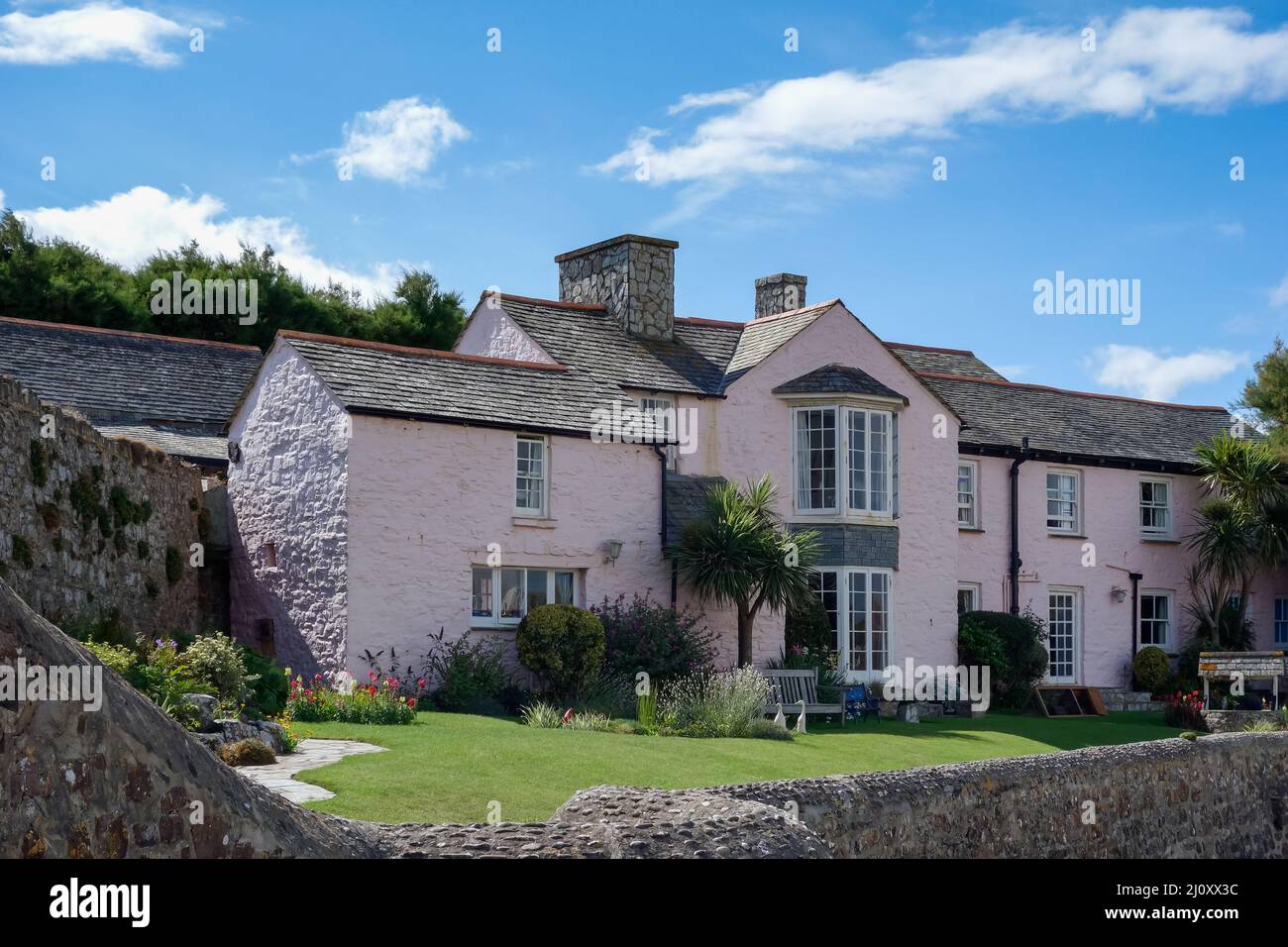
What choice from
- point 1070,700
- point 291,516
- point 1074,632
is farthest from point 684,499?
point 1074,632

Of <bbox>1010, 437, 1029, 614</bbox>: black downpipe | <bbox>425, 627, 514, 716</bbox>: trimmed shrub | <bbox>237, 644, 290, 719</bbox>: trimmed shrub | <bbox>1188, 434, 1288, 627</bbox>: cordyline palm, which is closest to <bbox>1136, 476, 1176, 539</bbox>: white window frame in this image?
<bbox>1188, 434, 1288, 627</bbox>: cordyline palm

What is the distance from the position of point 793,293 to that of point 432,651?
14.1 meters

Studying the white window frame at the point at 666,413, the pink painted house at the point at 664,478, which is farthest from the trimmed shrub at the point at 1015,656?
the white window frame at the point at 666,413

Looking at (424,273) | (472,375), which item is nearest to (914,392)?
(472,375)

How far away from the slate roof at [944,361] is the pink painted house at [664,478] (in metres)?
0.34

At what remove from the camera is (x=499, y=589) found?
21422 mm

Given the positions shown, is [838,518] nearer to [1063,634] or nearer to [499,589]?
[499,589]

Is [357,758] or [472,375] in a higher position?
[472,375]

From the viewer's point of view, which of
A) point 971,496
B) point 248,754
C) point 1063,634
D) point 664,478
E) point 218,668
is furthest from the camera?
point 1063,634

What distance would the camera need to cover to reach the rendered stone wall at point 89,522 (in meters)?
13.9

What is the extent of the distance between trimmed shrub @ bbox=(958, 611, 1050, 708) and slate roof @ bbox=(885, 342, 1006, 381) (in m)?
7.91

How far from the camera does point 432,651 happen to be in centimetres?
2033

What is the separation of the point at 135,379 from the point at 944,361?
19013 mm

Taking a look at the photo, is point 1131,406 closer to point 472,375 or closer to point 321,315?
point 472,375
